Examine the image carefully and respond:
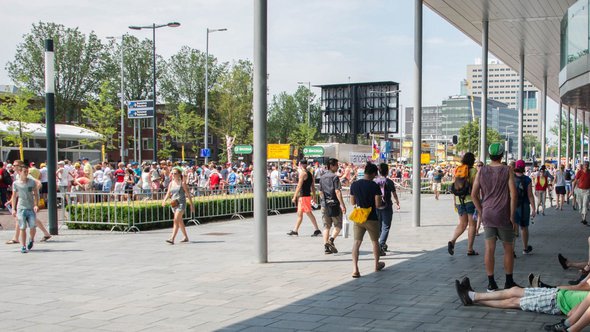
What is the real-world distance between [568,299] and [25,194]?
1019 cm

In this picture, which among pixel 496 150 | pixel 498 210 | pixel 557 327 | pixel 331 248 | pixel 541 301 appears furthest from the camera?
pixel 331 248

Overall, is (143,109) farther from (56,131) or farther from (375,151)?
(375,151)

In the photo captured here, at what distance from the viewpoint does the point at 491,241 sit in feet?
25.6

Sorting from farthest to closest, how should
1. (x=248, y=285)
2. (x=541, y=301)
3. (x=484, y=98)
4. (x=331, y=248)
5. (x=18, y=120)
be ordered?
1. (x=18, y=120)
2. (x=484, y=98)
3. (x=331, y=248)
4. (x=248, y=285)
5. (x=541, y=301)

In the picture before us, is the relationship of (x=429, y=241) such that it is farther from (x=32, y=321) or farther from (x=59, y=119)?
(x=59, y=119)

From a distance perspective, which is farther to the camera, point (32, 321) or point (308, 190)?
point (308, 190)

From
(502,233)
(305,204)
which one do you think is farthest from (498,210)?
(305,204)

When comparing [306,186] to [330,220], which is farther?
[306,186]

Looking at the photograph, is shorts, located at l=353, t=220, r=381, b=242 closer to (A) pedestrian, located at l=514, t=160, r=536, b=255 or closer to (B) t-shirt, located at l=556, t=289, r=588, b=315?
(B) t-shirt, located at l=556, t=289, r=588, b=315

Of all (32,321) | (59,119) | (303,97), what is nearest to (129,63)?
(59,119)

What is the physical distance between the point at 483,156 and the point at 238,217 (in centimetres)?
889

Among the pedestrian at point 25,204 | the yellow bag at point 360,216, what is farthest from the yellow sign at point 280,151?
the yellow bag at point 360,216

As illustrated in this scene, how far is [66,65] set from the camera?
202 feet

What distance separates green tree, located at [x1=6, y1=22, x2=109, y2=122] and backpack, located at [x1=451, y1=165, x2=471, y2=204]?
5533cm
